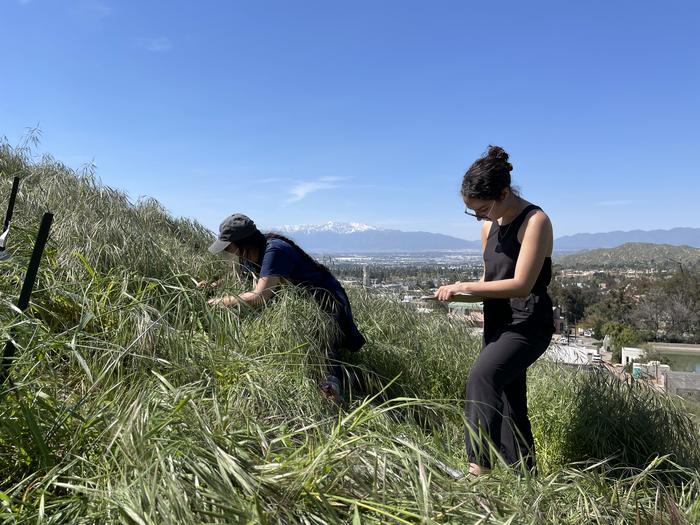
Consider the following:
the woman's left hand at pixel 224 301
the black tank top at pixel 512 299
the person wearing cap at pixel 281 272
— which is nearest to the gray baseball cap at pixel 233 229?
the person wearing cap at pixel 281 272

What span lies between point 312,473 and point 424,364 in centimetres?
256

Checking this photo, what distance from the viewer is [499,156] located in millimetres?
2531

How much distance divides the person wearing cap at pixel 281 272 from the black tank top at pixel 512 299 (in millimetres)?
965

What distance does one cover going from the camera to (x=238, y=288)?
3.38 m

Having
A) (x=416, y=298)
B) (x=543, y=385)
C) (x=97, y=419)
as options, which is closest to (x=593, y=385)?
(x=543, y=385)

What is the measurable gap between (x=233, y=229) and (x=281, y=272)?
0.43 metres

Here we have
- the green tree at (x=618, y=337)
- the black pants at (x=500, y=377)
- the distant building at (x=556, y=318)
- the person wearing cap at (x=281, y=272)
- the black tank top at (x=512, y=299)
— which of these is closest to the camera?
the black pants at (x=500, y=377)

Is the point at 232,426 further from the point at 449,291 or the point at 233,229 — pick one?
the point at 233,229

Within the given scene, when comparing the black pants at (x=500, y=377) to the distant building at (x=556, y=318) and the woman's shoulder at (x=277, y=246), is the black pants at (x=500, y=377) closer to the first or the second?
the distant building at (x=556, y=318)

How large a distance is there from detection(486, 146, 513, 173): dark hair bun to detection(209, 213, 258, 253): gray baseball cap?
5.16ft

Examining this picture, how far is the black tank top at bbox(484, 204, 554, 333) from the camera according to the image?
8.01 ft

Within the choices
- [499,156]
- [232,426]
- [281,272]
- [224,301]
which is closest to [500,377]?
[499,156]

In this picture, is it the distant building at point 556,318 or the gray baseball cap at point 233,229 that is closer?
the distant building at point 556,318

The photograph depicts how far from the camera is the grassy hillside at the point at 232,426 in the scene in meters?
1.33
